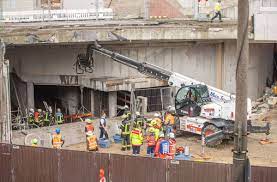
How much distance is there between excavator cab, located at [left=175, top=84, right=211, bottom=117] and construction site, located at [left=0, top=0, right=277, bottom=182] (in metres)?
0.04

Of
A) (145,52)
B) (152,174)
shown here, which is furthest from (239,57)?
(145,52)

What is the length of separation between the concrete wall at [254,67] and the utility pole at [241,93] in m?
16.4

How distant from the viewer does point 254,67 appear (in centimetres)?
2697

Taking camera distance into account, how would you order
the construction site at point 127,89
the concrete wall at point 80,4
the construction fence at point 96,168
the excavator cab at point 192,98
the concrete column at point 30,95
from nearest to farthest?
the construction fence at point 96,168
the construction site at point 127,89
the excavator cab at point 192,98
the concrete column at point 30,95
the concrete wall at point 80,4

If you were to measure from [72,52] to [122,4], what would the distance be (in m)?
7.43

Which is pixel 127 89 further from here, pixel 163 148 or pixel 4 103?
pixel 163 148

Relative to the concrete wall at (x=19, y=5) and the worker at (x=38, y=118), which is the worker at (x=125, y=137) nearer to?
the worker at (x=38, y=118)

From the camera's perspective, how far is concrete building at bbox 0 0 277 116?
22.6 meters

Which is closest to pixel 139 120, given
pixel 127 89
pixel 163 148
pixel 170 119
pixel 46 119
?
pixel 170 119

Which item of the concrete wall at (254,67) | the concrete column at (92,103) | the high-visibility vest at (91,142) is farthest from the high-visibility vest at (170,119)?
the concrete wall at (254,67)

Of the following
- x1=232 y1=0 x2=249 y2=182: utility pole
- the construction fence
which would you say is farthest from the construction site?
x1=232 y1=0 x2=249 y2=182: utility pole

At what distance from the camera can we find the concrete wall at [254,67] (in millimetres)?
25188

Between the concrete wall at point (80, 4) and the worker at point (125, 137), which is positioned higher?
the concrete wall at point (80, 4)

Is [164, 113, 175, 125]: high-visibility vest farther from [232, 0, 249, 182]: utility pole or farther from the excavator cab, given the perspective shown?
[232, 0, 249, 182]: utility pole
